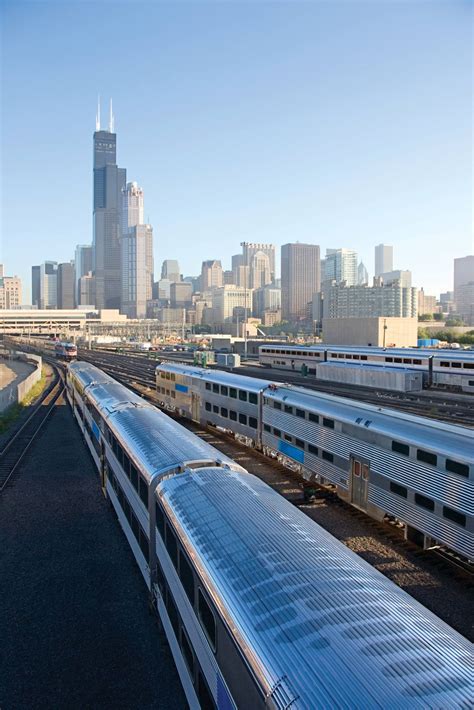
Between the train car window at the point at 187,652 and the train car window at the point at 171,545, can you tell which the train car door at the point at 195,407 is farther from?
the train car window at the point at 187,652

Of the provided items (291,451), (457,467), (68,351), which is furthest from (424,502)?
(68,351)

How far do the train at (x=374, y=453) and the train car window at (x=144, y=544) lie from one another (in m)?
8.07

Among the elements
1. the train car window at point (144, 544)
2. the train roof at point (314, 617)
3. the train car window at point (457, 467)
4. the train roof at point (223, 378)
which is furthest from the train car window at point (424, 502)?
the train roof at point (223, 378)

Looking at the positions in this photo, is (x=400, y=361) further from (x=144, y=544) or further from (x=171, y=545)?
(x=171, y=545)

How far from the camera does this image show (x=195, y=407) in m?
34.6

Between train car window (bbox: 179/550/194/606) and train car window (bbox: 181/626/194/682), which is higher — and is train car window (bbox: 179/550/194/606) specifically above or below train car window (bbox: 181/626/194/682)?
above

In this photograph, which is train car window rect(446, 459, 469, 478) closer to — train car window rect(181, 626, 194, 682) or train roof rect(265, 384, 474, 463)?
train roof rect(265, 384, 474, 463)

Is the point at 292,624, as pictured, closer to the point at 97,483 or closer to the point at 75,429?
the point at 97,483

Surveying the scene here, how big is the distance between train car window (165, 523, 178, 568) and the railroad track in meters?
15.4

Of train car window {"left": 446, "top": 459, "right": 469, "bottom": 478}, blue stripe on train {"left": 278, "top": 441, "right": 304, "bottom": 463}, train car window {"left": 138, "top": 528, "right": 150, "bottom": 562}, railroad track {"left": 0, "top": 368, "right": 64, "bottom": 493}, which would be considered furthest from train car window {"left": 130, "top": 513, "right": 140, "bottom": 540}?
railroad track {"left": 0, "top": 368, "right": 64, "bottom": 493}

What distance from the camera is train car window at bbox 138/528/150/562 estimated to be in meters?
12.4

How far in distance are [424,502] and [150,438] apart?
27.1 feet

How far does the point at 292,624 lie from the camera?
6.34m

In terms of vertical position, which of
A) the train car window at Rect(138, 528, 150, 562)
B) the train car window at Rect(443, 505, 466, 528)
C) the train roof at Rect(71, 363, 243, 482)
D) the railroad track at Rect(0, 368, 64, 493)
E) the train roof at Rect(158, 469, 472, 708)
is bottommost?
the railroad track at Rect(0, 368, 64, 493)
